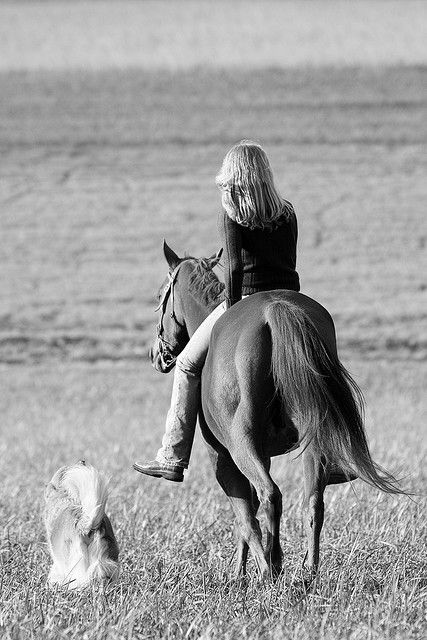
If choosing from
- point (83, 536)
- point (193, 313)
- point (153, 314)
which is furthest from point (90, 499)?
point (153, 314)

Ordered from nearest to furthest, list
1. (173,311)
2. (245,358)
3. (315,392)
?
(315,392)
(245,358)
(173,311)

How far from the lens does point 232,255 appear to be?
5477 millimetres

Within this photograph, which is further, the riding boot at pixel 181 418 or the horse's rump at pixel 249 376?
the riding boot at pixel 181 418

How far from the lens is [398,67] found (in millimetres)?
35500

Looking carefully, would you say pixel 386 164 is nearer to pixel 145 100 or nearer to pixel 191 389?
pixel 145 100

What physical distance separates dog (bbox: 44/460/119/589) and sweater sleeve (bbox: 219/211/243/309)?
1.14 metres

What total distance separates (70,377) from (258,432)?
1419 centimetres

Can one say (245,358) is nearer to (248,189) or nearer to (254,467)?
(254,467)

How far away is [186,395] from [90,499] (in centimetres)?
79

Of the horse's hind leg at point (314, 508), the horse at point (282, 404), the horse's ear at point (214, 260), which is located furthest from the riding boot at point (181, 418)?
the horse's hind leg at point (314, 508)

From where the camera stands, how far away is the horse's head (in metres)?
6.12

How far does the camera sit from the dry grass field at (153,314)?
15.6 ft

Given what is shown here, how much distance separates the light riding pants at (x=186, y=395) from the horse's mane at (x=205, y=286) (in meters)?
0.14

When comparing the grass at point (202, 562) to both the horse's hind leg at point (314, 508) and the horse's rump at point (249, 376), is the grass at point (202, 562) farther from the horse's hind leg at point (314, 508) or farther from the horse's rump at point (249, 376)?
the horse's rump at point (249, 376)
